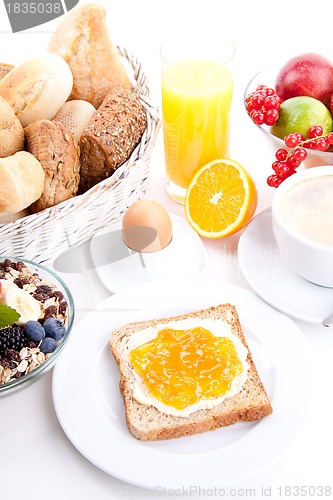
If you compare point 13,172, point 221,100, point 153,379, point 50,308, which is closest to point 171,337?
point 153,379

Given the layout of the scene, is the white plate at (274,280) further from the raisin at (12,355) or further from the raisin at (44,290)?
the raisin at (12,355)

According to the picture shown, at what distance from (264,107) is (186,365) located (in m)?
0.72

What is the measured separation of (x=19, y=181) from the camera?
147cm

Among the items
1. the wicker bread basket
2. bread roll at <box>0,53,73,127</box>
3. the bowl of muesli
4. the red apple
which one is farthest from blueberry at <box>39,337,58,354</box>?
the red apple

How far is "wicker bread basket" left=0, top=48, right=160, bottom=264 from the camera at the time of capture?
1.52 m

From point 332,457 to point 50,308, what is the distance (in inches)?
24.2

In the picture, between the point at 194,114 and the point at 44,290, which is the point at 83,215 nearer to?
the point at 44,290

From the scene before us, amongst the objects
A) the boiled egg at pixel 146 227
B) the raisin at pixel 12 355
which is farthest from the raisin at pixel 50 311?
the boiled egg at pixel 146 227

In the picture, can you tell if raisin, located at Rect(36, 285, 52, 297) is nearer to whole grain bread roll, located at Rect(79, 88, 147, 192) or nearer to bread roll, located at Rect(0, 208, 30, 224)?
bread roll, located at Rect(0, 208, 30, 224)

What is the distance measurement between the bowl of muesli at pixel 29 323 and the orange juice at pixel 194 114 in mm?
556

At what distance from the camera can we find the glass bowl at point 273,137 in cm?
Answer: 165

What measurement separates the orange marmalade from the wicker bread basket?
36 cm

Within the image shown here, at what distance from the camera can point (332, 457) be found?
50.3 inches

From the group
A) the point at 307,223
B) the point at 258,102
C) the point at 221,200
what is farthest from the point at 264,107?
the point at 307,223
